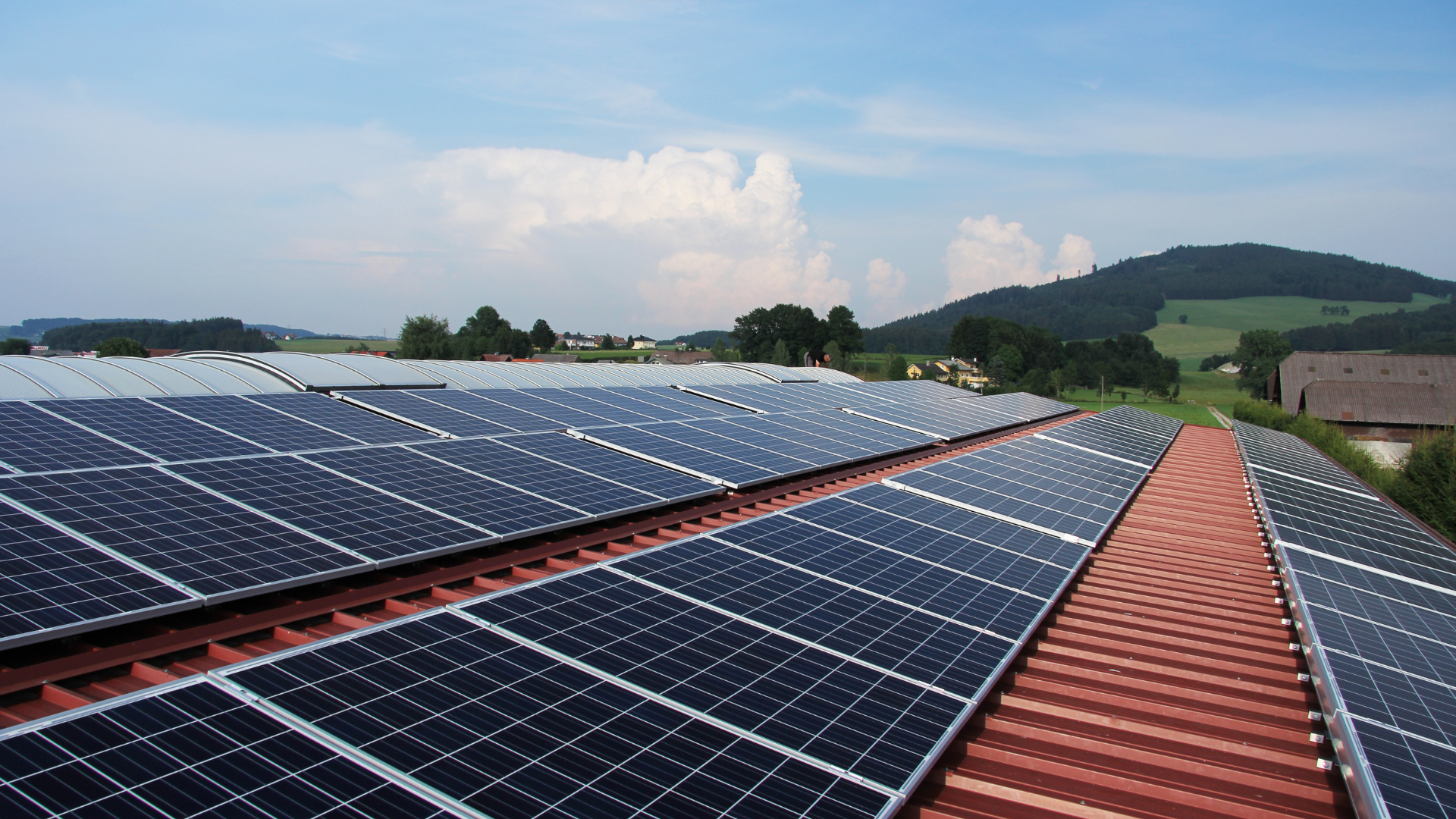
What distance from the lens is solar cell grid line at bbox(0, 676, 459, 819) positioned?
167 inches

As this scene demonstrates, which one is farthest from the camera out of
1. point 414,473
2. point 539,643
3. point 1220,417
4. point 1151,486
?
point 1220,417

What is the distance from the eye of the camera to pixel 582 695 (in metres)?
5.94

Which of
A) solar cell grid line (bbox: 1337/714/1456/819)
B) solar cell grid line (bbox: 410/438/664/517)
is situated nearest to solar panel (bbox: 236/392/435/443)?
solar cell grid line (bbox: 410/438/664/517)

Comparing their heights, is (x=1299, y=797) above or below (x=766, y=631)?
below

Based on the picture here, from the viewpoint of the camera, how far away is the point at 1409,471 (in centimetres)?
3525

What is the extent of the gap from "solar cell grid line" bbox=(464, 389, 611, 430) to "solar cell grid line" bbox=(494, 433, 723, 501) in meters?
2.29

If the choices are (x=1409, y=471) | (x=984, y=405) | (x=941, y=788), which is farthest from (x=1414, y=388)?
(x=941, y=788)

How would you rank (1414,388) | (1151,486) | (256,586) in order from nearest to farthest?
(256,586)
(1151,486)
(1414,388)

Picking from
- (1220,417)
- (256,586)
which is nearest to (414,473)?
(256,586)

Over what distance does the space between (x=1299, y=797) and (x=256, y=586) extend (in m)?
10.5

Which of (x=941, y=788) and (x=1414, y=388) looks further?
(x=1414, y=388)

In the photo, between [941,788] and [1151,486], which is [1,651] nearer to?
[941,788]

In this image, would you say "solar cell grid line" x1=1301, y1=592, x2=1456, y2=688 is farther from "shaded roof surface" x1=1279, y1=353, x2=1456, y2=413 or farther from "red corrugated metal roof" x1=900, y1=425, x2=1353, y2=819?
"shaded roof surface" x1=1279, y1=353, x2=1456, y2=413

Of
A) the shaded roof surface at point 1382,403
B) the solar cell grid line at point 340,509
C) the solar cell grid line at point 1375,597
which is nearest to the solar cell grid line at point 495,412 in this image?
the solar cell grid line at point 340,509
